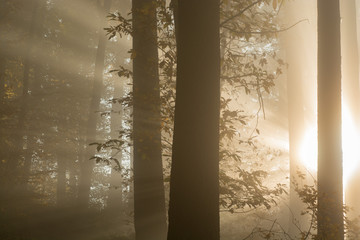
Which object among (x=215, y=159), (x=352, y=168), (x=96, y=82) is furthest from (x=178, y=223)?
(x=96, y=82)

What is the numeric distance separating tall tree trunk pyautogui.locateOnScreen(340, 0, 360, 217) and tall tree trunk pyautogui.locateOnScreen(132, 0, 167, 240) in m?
7.73

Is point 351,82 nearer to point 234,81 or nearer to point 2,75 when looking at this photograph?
point 234,81

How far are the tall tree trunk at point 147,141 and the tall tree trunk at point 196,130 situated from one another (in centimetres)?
243

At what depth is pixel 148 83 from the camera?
688 cm

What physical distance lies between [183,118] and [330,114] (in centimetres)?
387

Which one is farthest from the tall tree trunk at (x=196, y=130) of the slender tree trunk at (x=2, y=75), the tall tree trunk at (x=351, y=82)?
the slender tree trunk at (x=2, y=75)

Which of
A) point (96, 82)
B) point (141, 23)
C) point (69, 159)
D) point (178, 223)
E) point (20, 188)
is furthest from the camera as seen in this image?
point (69, 159)

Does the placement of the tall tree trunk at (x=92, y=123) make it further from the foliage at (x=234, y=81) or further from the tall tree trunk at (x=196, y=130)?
the tall tree trunk at (x=196, y=130)

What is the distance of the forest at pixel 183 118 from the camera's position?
160 inches

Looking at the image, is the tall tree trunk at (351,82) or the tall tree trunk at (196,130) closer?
the tall tree trunk at (196,130)

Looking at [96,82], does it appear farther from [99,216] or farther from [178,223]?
[178,223]

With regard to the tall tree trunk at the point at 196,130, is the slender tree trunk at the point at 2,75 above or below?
above

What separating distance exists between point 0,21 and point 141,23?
51.5 feet

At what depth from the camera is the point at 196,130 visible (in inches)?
156
